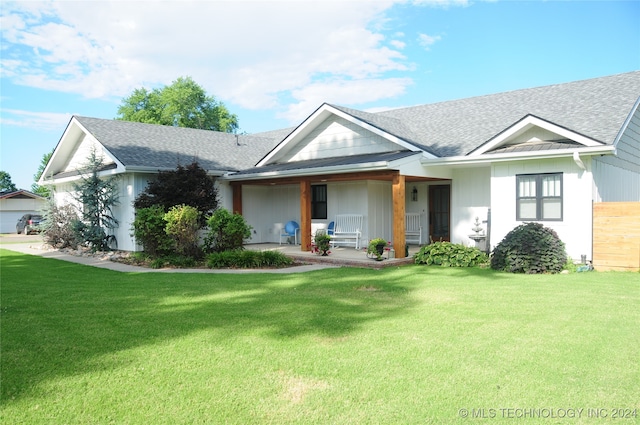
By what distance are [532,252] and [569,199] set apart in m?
1.75

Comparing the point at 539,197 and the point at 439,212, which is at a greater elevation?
the point at 539,197

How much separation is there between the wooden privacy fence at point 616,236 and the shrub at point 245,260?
7837mm

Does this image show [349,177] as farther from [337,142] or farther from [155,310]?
[155,310]

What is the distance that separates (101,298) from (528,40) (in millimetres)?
15454

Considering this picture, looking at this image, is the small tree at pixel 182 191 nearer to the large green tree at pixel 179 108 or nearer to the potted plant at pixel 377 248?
the potted plant at pixel 377 248

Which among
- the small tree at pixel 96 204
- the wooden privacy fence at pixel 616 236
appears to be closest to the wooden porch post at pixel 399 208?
the wooden privacy fence at pixel 616 236

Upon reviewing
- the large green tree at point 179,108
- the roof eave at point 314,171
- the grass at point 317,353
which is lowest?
the grass at point 317,353

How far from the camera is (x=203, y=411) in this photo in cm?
382

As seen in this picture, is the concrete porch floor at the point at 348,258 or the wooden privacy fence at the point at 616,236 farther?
the concrete porch floor at the point at 348,258

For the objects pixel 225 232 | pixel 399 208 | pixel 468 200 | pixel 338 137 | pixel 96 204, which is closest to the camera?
pixel 399 208

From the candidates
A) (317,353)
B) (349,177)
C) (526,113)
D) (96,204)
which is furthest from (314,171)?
(317,353)

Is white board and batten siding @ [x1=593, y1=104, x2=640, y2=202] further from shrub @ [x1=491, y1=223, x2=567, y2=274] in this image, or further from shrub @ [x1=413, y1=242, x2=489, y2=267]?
shrub @ [x1=413, y1=242, x2=489, y2=267]

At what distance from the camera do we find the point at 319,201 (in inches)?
717

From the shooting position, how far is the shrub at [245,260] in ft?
41.3
